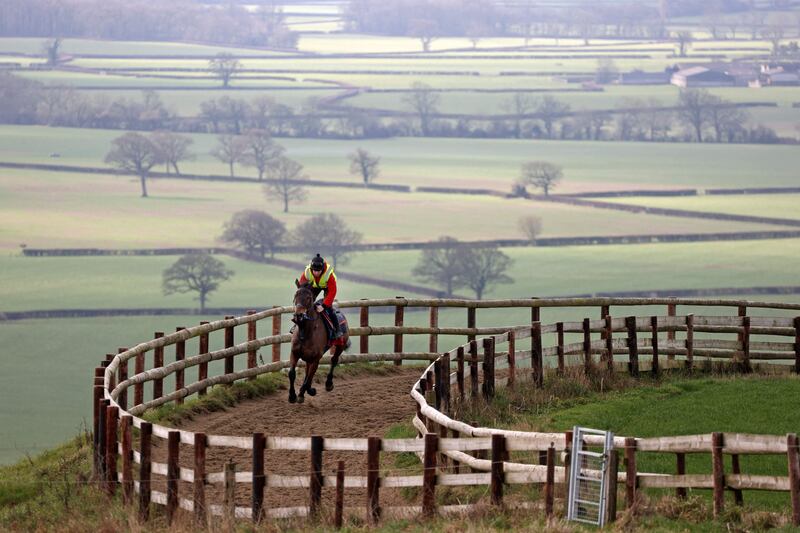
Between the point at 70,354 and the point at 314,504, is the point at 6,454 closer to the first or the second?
the point at 70,354

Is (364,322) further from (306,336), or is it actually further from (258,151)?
(258,151)

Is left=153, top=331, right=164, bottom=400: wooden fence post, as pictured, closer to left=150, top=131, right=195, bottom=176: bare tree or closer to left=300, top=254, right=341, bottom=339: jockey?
left=300, top=254, right=341, bottom=339: jockey

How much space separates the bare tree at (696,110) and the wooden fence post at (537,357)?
17353 cm

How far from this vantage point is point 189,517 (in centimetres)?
1403

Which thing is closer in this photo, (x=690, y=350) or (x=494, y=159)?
(x=690, y=350)

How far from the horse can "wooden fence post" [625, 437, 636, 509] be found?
781 cm

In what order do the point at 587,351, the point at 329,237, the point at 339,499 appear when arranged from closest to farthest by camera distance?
the point at 339,499 < the point at 587,351 < the point at 329,237

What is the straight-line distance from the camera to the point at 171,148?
166000mm

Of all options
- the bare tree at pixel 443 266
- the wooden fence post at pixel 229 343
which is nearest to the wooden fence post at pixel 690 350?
the wooden fence post at pixel 229 343

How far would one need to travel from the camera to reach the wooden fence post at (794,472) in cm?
1209

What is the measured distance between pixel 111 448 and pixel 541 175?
13853cm

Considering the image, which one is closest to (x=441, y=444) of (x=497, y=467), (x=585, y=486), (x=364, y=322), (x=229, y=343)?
(x=497, y=467)

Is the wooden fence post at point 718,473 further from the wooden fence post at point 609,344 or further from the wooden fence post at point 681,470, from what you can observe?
the wooden fence post at point 609,344

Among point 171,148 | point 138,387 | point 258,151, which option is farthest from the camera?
point 258,151
